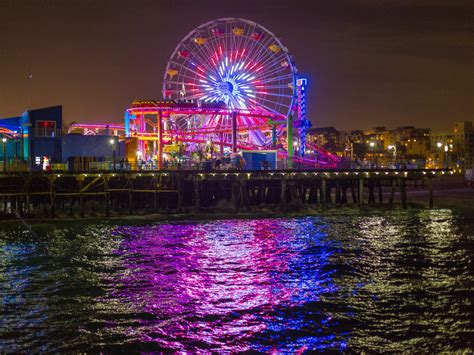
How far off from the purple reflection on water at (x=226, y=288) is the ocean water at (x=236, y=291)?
0.19 feet

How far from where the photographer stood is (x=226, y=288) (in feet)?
67.9

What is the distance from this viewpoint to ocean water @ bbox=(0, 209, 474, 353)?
49.5 feet

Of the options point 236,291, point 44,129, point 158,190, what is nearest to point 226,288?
point 236,291

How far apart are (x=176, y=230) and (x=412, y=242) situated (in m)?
15.1

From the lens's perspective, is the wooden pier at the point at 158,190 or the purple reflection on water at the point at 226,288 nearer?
the purple reflection on water at the point at 226,288

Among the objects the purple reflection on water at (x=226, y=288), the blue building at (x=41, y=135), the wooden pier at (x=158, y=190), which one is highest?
the blue building at (x=41, y=135)

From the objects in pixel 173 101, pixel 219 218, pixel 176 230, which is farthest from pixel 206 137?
pixel 176 230

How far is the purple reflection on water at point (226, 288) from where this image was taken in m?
15.4

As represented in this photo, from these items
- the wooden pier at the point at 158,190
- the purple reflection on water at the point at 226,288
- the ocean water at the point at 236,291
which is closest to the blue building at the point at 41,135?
the wooden pier at the point at 158,190

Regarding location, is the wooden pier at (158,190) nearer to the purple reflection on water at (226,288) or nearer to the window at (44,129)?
the window at (44,129)

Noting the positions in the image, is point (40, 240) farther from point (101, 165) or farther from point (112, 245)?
point (101, 165)

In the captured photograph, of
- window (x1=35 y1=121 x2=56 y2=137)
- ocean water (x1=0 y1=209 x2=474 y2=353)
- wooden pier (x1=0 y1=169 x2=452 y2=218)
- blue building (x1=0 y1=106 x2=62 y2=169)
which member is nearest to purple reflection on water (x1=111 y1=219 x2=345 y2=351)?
ocean water (x1=0 y1=209 x2=474 y2=353)

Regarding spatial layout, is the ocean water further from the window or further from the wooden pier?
the window

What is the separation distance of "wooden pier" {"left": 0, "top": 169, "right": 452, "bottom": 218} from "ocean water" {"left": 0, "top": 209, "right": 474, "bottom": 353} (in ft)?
30.2
